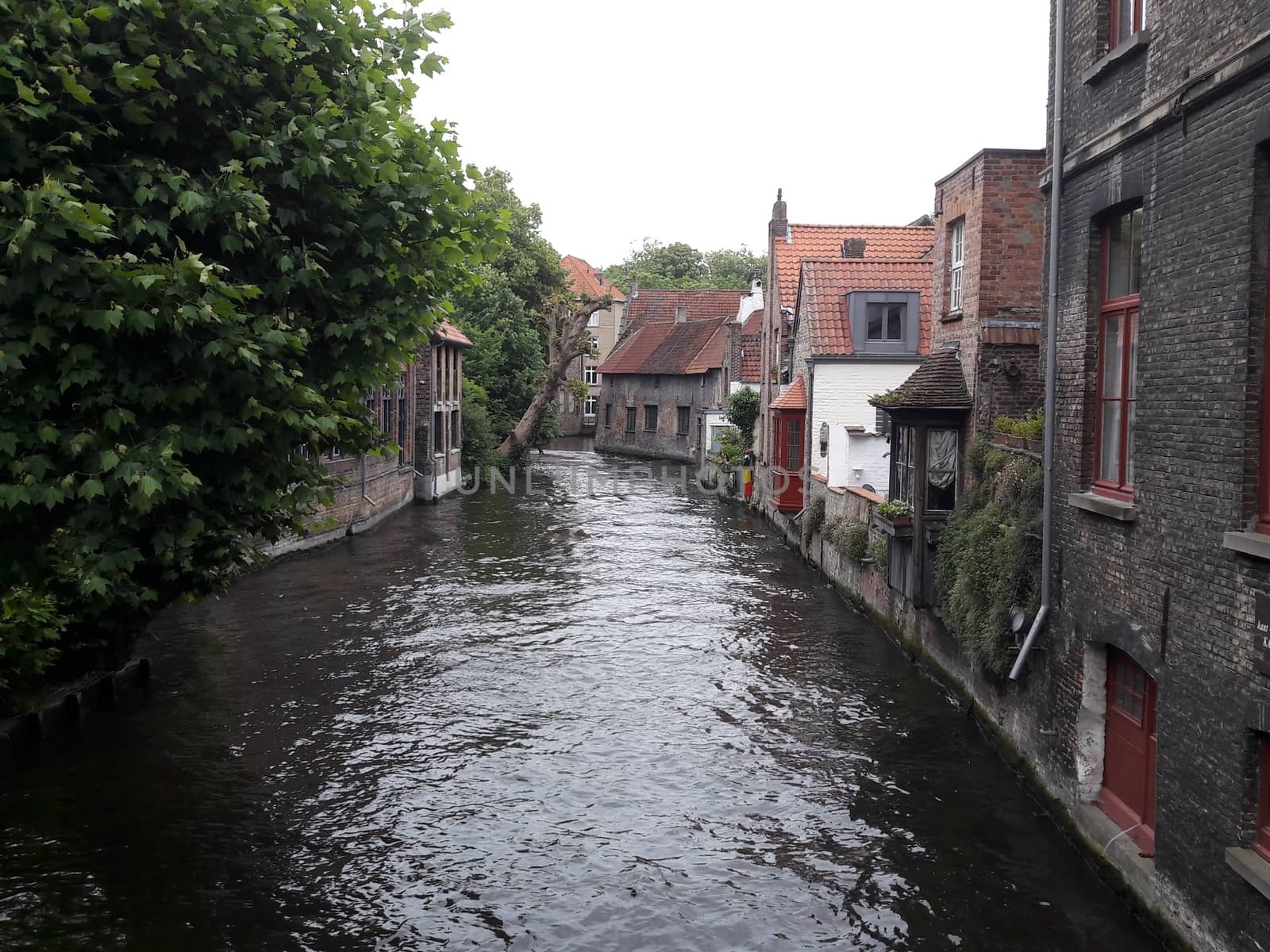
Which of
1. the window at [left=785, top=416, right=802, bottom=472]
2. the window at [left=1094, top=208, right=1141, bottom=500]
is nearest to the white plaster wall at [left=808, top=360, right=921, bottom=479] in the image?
the window at [left=785, top=416, right=802, bottom=472]

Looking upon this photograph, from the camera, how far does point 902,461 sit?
1636 cm

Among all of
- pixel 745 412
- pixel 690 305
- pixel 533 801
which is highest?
pixel 690 305

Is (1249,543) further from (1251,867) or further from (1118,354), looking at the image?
(1118,354)

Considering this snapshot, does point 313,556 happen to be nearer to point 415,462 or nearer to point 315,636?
point 315,636

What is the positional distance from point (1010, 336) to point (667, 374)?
1746 inches

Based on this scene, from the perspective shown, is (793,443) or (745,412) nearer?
(793,443)

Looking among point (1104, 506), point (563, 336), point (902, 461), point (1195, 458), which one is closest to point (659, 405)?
point (563, 336)

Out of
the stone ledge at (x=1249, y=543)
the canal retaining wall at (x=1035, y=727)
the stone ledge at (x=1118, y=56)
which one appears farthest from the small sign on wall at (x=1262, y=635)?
the stone ledge at (x=1118, y=56)

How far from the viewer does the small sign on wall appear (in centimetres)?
656

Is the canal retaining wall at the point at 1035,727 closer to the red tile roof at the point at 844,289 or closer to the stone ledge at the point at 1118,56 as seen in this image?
the stone ledge at the point at 1118,56

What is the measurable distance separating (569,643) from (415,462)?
20.6 m

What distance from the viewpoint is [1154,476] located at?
27.1ft

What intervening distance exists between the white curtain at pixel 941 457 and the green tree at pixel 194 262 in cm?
768

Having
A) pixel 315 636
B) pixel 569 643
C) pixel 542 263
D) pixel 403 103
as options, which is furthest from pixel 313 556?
pixel 542 263
